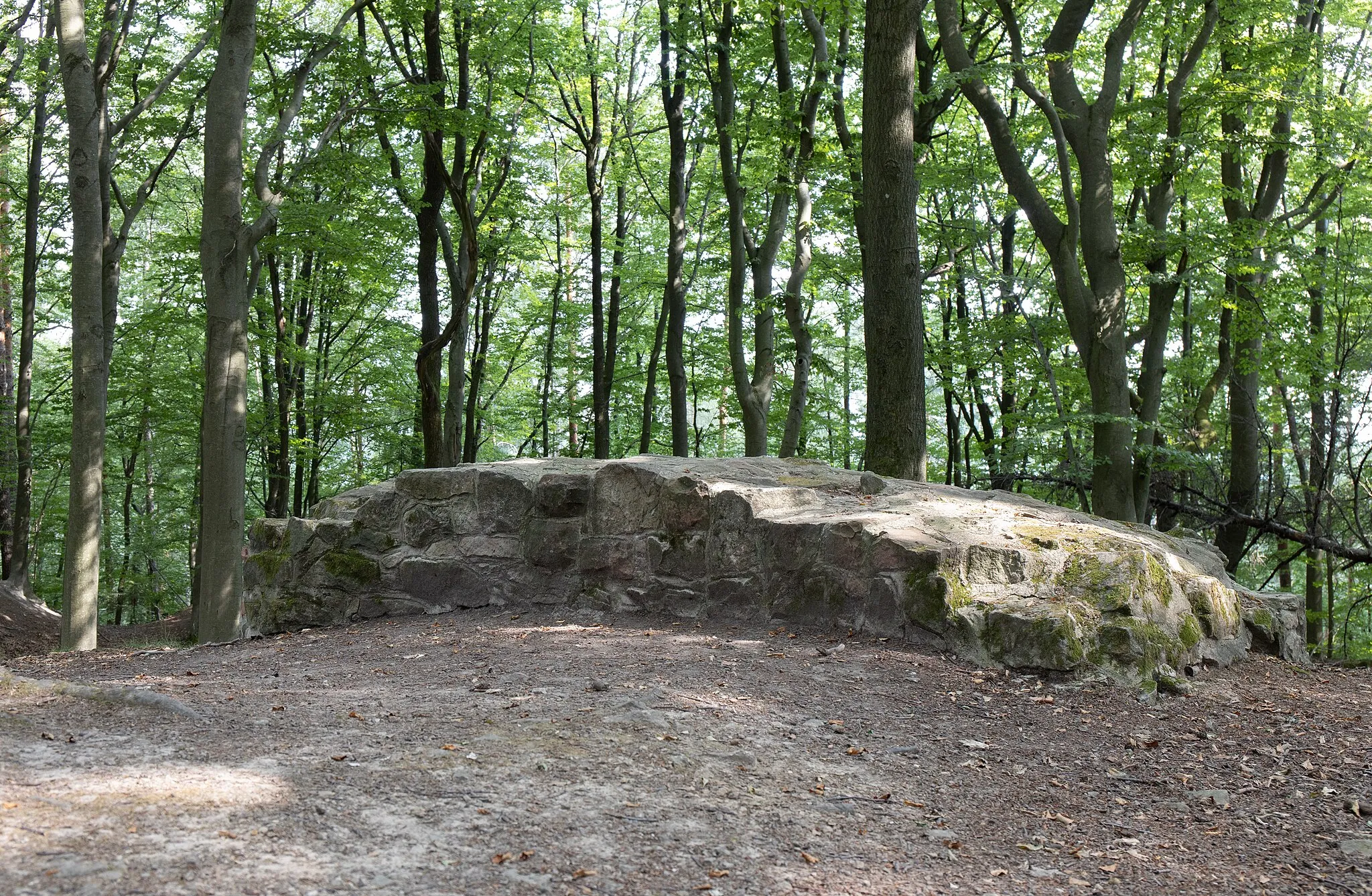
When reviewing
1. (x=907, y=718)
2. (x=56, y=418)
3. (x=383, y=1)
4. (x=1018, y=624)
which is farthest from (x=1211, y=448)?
(x=56, y=418)

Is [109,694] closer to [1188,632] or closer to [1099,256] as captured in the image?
[1188,632]

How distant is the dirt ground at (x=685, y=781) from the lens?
2438mm

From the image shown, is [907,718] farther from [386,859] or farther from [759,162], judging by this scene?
[759,162]

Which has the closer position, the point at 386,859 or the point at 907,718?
the point at 386,859

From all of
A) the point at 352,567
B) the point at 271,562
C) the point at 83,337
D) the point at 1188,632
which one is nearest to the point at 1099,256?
the point at 1188,632

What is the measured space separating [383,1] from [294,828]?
42.6 ft

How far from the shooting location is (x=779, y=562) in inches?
242

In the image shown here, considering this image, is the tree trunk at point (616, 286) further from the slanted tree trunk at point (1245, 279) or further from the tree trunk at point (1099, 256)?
the slanted tree trunk at point (1245, 279)

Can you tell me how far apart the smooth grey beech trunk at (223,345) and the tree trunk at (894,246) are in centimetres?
511

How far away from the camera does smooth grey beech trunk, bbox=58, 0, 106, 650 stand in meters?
8.37

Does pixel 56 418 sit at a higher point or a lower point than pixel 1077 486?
higher

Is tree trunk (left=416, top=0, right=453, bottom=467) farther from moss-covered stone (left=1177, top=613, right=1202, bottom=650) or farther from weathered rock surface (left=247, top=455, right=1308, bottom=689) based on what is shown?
moss-covered stone (left=1177, top=613, right=1202, bottom=650)

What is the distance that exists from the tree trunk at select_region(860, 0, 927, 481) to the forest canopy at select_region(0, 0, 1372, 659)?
0.09ft

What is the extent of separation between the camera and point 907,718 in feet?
14.0
